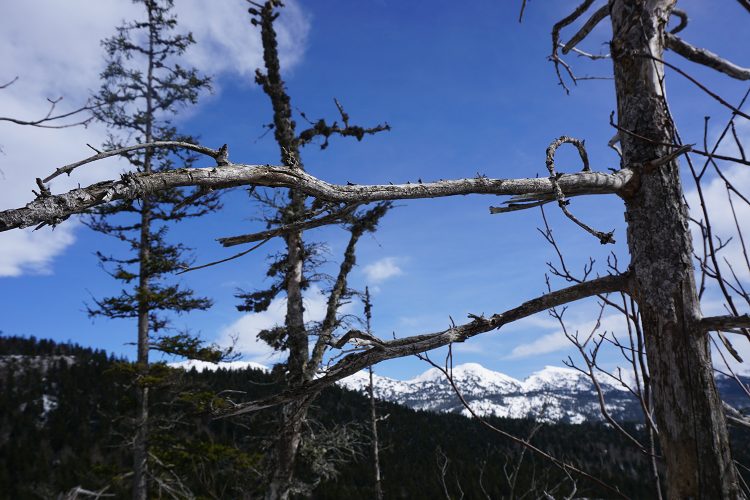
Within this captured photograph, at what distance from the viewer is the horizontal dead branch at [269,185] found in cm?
103

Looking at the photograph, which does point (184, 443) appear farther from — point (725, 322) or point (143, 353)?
point (725, 322)

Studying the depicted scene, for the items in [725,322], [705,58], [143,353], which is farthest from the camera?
[143,353]

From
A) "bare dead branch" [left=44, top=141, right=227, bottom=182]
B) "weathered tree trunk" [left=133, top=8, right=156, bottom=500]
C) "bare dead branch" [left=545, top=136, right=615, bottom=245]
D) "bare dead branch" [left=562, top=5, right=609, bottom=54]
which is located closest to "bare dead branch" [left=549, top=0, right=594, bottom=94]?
"bare dead branch" [left=562, top=5, right=609, bottom=54]

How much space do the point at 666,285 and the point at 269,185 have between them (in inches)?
59.1

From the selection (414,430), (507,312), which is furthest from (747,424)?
(414,430)

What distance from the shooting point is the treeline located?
9.90m

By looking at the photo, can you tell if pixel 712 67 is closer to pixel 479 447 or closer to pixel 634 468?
pixel 479 447

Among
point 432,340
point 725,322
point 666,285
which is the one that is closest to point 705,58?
point 666,285

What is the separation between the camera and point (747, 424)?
71.4 inches

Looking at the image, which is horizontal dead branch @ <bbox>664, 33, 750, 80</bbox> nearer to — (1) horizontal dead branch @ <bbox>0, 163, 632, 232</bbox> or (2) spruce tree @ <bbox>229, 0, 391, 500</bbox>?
(1) horizontal dead branch @ <bbox>0, 163, 632, 232</bbox>

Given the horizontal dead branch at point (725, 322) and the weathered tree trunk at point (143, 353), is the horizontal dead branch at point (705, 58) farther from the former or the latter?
the weathered tree trunk at point (143, 353)

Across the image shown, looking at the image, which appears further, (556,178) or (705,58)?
(705,58)

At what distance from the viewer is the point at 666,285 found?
Answer: 178 cm

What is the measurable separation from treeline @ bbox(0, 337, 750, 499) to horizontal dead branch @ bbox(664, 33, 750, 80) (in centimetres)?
258
